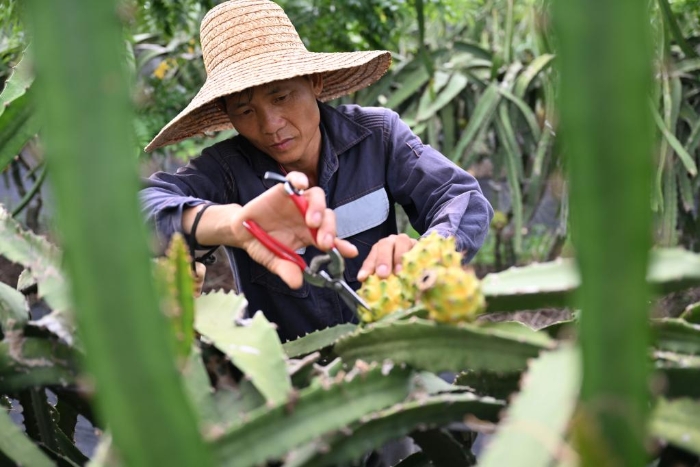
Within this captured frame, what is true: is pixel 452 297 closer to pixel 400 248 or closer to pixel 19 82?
pixel 400 248

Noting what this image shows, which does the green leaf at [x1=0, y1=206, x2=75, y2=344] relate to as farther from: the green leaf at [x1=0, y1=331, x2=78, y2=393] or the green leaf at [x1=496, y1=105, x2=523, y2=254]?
the green leaf at [x1=496, y1=105, x2=523, y2=254]

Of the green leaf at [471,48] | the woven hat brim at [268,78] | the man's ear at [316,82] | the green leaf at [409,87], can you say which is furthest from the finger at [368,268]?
the green leaf at [471,48]

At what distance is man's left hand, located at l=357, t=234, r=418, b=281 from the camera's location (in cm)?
71

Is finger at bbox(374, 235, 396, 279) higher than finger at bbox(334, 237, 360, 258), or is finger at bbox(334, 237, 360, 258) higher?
finger at bbox(334, 237, 360, 258)

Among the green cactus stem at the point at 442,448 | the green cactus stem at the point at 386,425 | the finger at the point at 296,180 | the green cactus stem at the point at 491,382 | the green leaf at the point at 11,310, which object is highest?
the finger at the point at 296,180

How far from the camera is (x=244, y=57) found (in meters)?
1.17

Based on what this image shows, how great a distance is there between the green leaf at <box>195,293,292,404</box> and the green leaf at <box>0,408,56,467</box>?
122 millimetres

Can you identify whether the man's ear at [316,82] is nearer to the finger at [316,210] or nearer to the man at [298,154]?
the man at [298,154]

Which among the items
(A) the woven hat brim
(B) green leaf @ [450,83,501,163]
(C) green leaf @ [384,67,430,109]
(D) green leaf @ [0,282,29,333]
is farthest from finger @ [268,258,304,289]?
(C) green leaf @ [384,67,430,109]

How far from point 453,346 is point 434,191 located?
0.70 meters

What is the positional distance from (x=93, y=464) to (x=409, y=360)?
194 mm

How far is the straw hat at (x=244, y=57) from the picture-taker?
3.64 feet

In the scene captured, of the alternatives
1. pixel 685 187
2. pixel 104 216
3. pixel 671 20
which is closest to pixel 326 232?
pixel 104 216

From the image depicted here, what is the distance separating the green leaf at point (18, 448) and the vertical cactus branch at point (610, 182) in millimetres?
341
